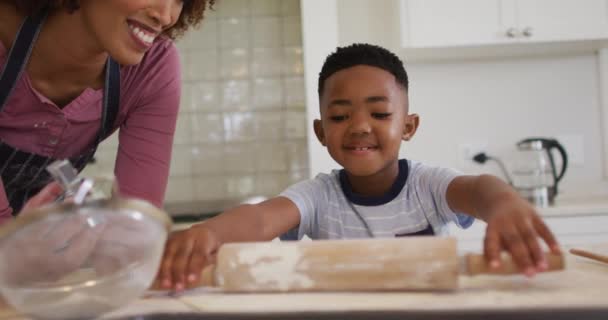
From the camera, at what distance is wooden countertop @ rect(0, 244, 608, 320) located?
0.51m

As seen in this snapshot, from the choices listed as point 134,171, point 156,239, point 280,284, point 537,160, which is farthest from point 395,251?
point 537,160

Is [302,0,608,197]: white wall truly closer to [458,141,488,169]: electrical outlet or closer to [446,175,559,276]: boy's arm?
[458,141,488,169]: electrical outlet

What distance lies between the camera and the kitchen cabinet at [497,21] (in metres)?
2.23

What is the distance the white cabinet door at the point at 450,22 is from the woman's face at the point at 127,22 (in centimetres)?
148

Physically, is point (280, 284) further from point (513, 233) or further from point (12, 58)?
point (12, 58)

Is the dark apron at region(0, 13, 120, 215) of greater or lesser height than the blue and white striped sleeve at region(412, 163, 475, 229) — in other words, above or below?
above

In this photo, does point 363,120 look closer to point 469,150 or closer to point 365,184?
point 365,184

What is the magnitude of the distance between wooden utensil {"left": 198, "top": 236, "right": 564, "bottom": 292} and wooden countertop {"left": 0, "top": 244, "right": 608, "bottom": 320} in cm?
1

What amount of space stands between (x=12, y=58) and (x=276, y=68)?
193 centimetres

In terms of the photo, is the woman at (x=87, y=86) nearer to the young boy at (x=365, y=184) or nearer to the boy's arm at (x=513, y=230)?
the young boy at (x=365, y=184)

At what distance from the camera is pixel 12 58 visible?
2.99 ft

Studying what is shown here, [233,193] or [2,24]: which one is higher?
[2,24]

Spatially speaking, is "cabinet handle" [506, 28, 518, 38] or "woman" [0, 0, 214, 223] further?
"cabinet handle" [506, 28, 518, 38]

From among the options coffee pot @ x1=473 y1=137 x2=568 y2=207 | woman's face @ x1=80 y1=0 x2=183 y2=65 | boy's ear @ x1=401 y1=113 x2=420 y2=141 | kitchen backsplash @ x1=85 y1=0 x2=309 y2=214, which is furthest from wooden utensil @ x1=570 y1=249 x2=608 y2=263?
kitchen backsplash @ x1=85 y1=0 x2=309 y2=214
